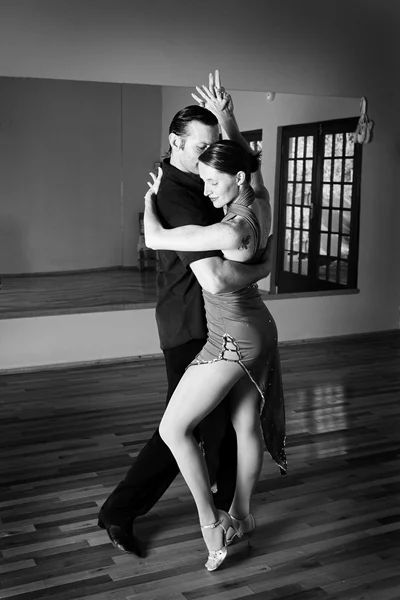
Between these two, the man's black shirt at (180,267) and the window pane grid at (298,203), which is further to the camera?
the window pane grid at (298,203)

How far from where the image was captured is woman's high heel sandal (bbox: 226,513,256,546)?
117 inches

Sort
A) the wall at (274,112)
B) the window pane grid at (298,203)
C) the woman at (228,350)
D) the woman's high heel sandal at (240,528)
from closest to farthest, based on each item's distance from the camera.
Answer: the woman at (228,350)
the woman's high heel sandal at (240,528)
the wall at (274,112)
the window pane grid at (298,203)

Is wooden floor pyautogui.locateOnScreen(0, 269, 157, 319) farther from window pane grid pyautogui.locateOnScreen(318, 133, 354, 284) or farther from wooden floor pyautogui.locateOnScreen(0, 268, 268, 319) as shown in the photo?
window pane grid pyautogui.locateOnScreen(318, 133, 354, 284)

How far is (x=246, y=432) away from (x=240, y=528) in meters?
0.44

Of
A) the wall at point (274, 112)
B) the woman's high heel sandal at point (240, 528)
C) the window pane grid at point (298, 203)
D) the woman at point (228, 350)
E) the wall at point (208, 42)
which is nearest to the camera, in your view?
the woman at point (228, 350)

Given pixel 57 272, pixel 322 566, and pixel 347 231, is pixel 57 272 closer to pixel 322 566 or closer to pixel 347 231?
pixel 347 231

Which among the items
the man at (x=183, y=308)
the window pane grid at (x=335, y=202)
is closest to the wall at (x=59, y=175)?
the window pane grid at (x=335, y=202)

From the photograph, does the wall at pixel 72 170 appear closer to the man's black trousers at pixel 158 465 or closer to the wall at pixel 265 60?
the wall at pixel 265 60

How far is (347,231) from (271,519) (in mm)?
4297

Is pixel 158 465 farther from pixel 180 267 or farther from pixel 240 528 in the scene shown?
pixel 180 267

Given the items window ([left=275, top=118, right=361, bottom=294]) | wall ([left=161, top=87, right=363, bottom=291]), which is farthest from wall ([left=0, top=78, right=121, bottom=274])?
window ([left=275, top=118, right=361, bottom=294])

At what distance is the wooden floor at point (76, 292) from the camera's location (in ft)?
19.3

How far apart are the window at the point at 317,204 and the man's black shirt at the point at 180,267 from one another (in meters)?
4.18

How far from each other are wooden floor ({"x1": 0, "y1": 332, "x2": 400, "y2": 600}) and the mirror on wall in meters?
0.75
